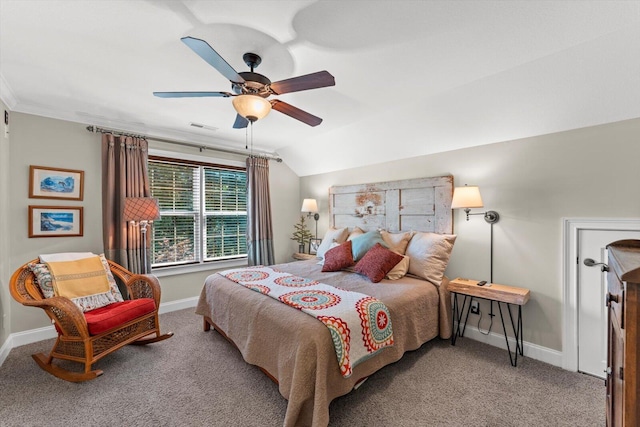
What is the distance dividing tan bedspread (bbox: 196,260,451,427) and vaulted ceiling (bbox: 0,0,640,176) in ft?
5.95

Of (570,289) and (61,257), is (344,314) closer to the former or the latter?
(570,289)

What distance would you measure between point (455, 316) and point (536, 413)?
114cm

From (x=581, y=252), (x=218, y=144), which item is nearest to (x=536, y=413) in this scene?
(x=581, y=252)

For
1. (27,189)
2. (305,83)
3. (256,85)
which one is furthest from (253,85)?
(27,189)

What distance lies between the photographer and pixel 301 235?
4969 millimetres

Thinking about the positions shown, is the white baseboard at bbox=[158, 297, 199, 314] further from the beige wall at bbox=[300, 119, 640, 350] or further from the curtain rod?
the beige wall at bbox=[300, 119, 640, 350]

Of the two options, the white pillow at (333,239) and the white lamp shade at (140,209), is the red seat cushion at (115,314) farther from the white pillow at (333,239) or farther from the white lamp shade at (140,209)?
the white pillow at (333,239)

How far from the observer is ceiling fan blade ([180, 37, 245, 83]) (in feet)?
4.63

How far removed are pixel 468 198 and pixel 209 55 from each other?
251cm

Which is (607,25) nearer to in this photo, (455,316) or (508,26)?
(508,26)

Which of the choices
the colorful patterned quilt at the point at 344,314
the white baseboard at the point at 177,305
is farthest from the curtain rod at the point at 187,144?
the colorful patterned quilt at the point at 344,314

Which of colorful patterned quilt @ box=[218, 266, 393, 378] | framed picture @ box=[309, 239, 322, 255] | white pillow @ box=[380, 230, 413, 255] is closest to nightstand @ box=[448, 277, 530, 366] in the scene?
white pillow @ box=[380, 230, 413, 255]

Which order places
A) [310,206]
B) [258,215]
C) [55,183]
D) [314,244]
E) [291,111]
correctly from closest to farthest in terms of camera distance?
[291,111]
[55,183]
[258,215]
[310,206]
[314,244]

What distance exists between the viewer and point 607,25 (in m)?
1.67
